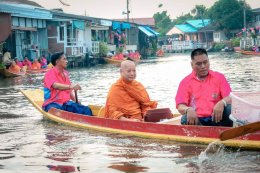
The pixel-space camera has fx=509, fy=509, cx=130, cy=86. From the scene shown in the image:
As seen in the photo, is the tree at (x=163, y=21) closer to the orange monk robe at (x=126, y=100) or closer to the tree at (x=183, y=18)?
the tree at (x=183, y=18)

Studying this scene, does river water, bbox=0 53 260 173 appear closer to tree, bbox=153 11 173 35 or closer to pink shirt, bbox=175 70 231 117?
pink shirt, bbox=175 70 231 117

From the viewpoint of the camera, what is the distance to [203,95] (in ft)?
19.2

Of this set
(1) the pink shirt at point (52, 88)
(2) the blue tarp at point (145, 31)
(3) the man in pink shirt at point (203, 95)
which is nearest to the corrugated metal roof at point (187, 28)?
(2) the blue tarp at point (145, 31)

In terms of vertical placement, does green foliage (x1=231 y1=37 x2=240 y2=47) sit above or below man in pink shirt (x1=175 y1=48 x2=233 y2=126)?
above

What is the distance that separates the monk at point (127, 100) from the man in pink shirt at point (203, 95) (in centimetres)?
115

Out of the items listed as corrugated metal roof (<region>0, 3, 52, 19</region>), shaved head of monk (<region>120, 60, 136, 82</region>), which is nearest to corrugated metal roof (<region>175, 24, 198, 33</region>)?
corrugated metal roof (<region>0, 3, 52, 19</region>)

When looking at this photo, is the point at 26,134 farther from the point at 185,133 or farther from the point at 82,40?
the point at 82,40

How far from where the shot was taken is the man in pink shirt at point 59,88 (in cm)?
832

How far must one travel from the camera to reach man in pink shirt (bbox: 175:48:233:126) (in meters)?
5.78

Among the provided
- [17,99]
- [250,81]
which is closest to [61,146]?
[17,99]

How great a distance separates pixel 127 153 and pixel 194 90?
109cm

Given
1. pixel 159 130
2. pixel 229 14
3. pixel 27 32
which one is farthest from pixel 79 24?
pixel 229 14

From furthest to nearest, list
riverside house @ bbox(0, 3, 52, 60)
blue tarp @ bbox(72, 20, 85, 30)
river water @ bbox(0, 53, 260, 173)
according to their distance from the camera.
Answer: blue tarp @ bbox(72, 20, 85, 30) → riverside house @ bbox(0, 3, 52, 60) → river water @ bbox(0, 53, 260, 173)

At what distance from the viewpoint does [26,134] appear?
7.86 metres
